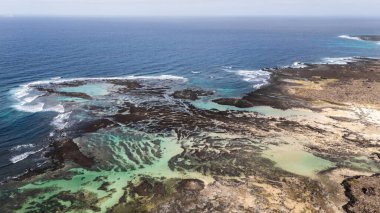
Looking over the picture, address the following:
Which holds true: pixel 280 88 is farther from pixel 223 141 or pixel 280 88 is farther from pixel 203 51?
pixel 203 51

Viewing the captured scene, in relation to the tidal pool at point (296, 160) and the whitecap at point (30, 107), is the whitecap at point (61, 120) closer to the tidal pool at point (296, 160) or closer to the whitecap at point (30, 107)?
the whitecap at point (30, 107)

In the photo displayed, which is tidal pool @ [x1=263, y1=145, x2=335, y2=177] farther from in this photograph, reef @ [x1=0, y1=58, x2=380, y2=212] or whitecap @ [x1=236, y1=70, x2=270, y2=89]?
whitecap @ [x1=236, y1=70, x2=270, y2=89]

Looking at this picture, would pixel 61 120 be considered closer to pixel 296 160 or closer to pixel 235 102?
pixel 235 102

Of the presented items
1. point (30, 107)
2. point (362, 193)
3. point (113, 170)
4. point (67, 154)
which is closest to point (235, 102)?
point (113, 170)

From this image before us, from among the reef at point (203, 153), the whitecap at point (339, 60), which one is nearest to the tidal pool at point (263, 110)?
the reef at point (203, 153)

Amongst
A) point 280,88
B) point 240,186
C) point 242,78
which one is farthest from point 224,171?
point 242,78
